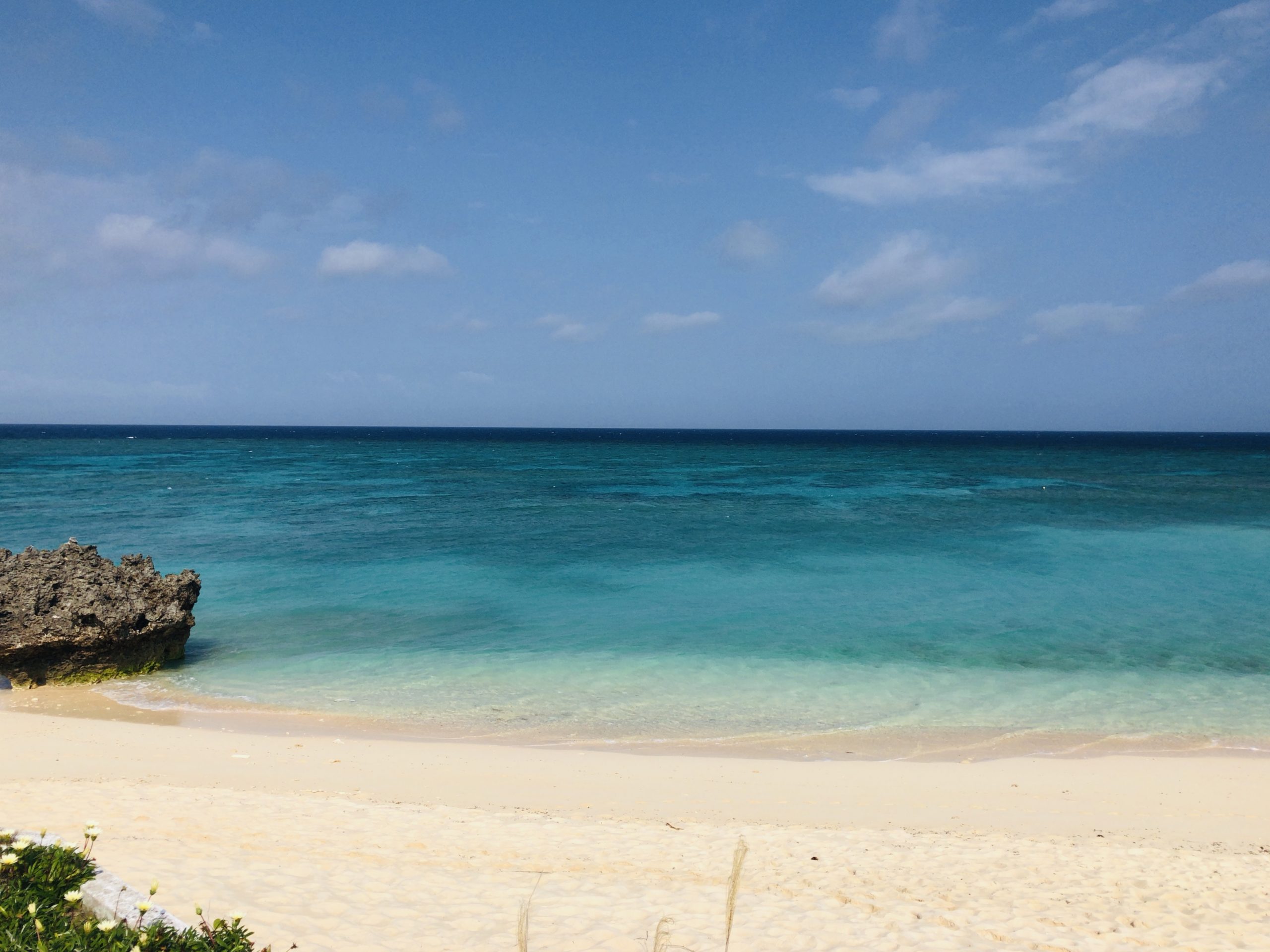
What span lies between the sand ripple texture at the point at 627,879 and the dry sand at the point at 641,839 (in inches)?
1.0

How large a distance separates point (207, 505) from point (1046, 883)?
35.1 metres

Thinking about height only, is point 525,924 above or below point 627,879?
above

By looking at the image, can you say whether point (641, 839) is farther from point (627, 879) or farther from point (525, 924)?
point (525, 924)

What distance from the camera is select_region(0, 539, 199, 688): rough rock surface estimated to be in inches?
465

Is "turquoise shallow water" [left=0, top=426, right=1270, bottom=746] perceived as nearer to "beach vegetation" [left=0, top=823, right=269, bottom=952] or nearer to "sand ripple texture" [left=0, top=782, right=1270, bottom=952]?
"sand ripple texture" [left=0, top=782, right=1270, bottom=952]

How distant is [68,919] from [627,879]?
11.7 ft

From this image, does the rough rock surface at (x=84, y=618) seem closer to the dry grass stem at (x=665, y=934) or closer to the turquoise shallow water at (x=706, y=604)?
the turquoise shallow water at (x=706, y=604)

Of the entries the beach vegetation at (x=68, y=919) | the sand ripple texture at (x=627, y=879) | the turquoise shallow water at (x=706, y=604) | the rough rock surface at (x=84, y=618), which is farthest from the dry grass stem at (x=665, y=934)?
the rough rock surface at (x=84, y=618)

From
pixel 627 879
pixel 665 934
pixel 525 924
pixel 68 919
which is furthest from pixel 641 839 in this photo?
pixel 68 919

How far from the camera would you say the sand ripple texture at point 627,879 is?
5.10m

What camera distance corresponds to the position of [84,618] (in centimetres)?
1201

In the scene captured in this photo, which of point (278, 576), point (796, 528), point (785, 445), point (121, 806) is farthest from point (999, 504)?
point (785, 445)

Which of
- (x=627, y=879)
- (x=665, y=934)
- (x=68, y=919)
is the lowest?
(x=627, y=879)

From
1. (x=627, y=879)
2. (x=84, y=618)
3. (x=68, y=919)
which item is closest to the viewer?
(x=68, y=919)
